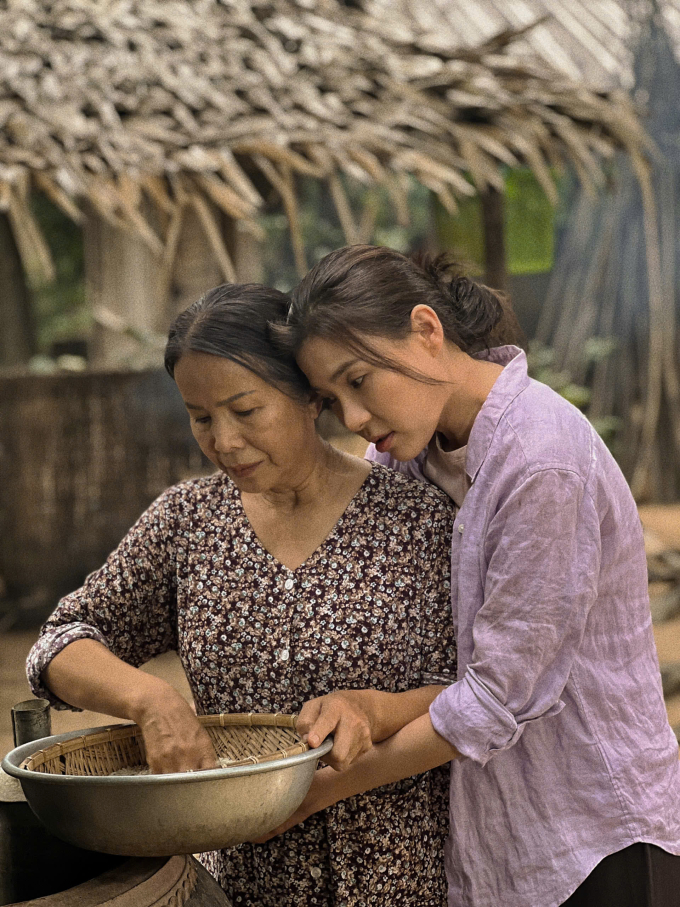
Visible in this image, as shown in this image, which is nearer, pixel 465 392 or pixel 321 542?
pixel 465 392

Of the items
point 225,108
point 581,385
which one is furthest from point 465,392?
point 581,385

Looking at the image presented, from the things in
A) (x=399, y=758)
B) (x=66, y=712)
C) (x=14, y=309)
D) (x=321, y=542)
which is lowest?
(x=66, y=712)

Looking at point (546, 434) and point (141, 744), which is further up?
point (546, 434)

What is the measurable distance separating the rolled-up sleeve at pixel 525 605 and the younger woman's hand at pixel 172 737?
0.37m

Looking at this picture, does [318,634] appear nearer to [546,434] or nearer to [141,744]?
[141,744]

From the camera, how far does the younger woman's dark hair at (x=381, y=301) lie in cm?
163

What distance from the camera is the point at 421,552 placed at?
1814mm

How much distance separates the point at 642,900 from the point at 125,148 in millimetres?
4477

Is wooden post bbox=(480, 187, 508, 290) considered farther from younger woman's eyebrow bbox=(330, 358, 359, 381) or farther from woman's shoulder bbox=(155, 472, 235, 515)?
younger woman's eyebrow bbox=(330, 358, 359, 381)

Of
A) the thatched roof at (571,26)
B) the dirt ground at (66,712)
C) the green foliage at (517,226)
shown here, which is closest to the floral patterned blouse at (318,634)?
the dirt ground at (66,712)

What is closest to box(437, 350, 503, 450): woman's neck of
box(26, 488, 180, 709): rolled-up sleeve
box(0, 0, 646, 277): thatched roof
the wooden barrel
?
box(26, 488, 180, 709): rolled-up sleeve

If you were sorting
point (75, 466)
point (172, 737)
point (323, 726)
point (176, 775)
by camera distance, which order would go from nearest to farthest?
1. point (176, 775)
2. point (323, 726)
3. point (172, 737)
4. point (75, 466)

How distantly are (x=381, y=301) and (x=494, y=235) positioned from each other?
6694 millimetres

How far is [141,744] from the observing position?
1.76 meters
